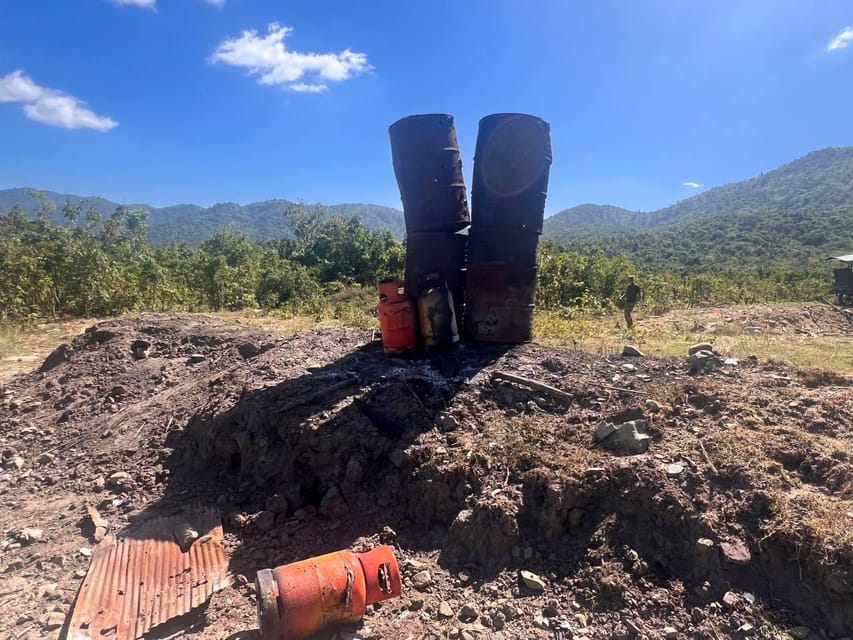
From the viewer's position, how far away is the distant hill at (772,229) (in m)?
39.6

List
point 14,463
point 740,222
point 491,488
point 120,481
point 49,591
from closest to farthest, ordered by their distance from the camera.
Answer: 1. point 49,591
2. point 491,488
3. point 120,481
4. point 14,463
5. point 740,222

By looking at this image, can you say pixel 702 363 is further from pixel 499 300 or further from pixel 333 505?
pixel 333 505

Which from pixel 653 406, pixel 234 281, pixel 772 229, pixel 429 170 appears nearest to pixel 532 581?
pixel 653 406

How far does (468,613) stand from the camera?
7.57 feet

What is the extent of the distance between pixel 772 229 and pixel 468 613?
188ft

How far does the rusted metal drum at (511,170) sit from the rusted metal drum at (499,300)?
0.43m

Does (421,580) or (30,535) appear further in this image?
(30,535)

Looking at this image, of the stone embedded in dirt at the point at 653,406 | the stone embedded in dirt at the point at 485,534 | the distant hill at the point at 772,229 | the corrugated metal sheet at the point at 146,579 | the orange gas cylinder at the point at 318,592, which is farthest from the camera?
the distant hill at the point at 772,229

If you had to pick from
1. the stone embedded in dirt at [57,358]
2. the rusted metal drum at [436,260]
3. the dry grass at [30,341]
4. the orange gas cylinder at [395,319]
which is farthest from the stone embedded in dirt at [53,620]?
the dry grass at [30,341]

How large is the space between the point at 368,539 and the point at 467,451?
0.79m

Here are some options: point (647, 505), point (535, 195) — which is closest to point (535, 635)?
point (647, 505)

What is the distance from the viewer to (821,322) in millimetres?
11203

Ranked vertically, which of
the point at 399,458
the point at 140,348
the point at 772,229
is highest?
the point at 772,229

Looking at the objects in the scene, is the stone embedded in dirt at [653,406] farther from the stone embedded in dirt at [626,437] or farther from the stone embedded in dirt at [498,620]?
the stone embedded in dirt at [498,620]
